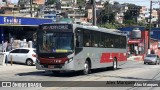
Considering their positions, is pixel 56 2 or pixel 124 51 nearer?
pixel 124 51

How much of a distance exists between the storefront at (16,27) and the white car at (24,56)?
331 inches

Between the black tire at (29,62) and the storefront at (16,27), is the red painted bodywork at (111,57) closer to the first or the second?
the black tire at (29,62)

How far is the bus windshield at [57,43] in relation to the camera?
22219 mm

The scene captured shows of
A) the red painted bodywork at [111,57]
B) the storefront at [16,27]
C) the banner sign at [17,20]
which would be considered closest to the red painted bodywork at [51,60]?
the red painted bodywork at [111,57]

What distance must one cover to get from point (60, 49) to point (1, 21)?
22344 millimetres

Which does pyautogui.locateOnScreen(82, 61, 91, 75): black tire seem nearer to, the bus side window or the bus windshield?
the bus side window

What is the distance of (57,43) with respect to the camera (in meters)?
22.3

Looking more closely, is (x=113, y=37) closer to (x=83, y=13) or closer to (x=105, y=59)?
(x=105, y=59)

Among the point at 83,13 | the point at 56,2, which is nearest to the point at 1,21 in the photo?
the point at 83,13

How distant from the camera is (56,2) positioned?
179 metres

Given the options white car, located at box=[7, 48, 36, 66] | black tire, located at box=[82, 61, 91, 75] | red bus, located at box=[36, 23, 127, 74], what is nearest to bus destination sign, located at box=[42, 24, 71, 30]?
red bus, located at box=[36, 23, 127, 74]

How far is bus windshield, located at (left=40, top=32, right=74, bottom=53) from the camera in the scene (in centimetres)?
2222

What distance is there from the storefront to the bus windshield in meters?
21.4

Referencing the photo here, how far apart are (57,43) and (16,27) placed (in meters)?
27.9
